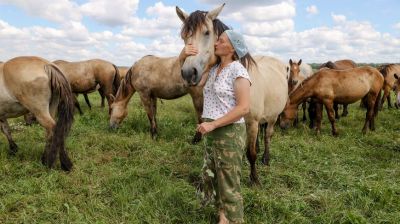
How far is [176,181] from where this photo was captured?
4.78 metres

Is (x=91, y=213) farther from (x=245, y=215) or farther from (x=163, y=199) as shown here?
(x=245, y=215)

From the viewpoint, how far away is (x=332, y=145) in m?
6.89

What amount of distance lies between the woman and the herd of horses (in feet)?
0.84

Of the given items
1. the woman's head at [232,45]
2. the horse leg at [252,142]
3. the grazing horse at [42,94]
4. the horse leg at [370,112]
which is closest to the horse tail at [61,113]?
the grazing horse at [42,94]

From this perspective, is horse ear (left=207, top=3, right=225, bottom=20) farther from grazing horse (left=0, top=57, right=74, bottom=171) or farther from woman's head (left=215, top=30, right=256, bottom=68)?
grazing horse (left=0, top=57, right=74, bottom=171)

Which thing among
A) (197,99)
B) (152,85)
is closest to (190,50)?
(197,99)

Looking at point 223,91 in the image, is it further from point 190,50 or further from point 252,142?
point 252,142

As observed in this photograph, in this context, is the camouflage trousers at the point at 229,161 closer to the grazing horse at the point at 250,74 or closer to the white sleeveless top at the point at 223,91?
the white sleeveless top at the point at 223,91

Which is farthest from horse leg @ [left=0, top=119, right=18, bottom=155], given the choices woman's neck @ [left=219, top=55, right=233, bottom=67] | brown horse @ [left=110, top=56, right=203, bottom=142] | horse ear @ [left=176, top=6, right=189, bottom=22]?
woman's neck @ [left=219, top=55, right=233, bottom=67]

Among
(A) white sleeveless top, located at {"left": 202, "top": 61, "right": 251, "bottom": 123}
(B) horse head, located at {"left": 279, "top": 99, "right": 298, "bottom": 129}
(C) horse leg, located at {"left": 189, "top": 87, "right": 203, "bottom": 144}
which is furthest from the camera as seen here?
(B) horse head, located at {"left": 279, "top": 99, "right": 298, "bottom": 129}

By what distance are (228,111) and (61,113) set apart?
318 cm

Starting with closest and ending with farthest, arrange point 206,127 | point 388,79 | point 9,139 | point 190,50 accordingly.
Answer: point 206,127, point 190,50, point 9,139, point 388,79

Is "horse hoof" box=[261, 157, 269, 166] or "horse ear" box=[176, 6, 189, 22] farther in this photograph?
"horse hoof" box=[261, 157, 269, 166]

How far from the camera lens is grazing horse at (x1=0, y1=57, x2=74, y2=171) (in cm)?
487
